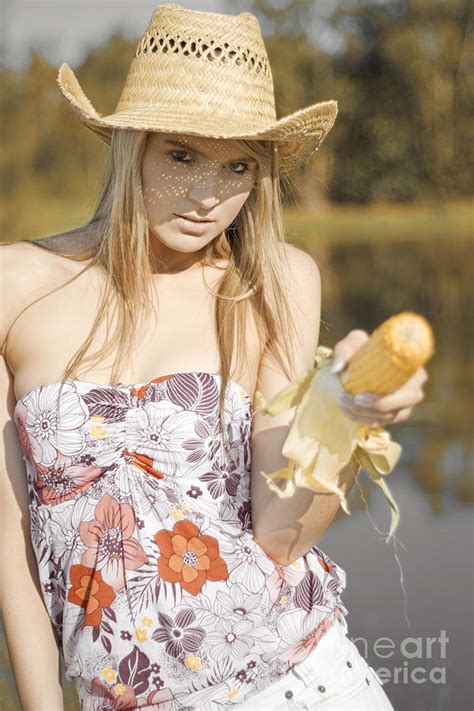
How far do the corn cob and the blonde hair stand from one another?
0.40 meters

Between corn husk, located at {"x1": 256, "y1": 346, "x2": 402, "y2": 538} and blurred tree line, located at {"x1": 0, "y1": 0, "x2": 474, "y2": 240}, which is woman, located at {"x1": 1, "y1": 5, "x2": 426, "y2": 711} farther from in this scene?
blurred tree line, located at {"x1": 0, "y1": 0, "x2": 474, "y2": 240}

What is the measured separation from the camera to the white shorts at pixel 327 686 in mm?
1417

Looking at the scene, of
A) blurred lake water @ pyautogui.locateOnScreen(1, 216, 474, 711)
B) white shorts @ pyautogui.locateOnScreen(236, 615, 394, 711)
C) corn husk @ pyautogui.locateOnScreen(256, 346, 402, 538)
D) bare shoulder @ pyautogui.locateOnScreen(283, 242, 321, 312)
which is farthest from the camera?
blurred lake water @ pyautogui.locateOnScreen(1, 216, 474, 711)

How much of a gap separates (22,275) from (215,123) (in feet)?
1.19

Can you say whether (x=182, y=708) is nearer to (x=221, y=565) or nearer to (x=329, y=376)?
(x=221, y=565)

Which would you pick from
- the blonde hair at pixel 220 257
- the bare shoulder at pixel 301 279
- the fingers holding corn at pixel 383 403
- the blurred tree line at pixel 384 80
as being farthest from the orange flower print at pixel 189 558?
the blurred tree line at pixel 384 80

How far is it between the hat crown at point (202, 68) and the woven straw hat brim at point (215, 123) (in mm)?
18

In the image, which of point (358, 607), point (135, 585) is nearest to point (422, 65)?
point (358, 607)

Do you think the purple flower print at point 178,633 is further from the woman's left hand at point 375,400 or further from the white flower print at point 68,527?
the woman's left hand at point 375,400

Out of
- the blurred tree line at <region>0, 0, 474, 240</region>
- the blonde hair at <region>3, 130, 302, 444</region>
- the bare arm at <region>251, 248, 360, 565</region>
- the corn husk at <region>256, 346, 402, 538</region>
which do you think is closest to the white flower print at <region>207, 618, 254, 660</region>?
the bare arm at <region>251, 248, 360, 565</region>

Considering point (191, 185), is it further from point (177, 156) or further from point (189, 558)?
point (189, 558)

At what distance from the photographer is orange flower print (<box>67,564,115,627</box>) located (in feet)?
4.73

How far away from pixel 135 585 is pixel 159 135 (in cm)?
66

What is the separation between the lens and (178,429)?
1.49m
